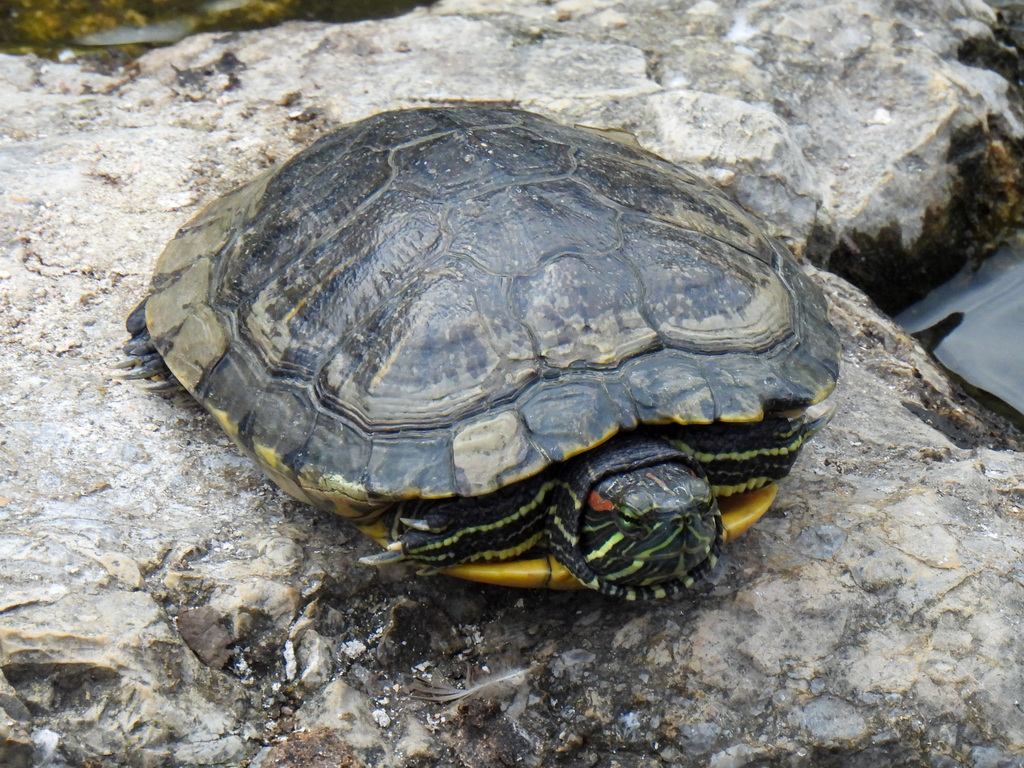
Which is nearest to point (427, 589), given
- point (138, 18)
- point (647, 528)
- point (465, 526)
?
point (465, 526)

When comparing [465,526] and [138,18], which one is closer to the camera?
[465,526]

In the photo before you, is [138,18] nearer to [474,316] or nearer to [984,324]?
[474,316]

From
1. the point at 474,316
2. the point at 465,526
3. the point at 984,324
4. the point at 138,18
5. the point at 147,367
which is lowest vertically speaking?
the point at 984,324

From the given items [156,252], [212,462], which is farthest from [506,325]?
[156,252]

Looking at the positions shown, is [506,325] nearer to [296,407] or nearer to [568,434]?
[568,434]

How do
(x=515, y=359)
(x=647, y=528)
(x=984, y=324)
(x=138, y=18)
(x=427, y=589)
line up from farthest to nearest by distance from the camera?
(x=138, y=18) → (x=984, y=324) → (x=427, y=589) → (x=515, y=359) → (x=647, y=528)

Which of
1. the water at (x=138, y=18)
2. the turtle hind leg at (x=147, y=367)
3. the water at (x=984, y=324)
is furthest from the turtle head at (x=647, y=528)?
the water at (x=138, y=18)

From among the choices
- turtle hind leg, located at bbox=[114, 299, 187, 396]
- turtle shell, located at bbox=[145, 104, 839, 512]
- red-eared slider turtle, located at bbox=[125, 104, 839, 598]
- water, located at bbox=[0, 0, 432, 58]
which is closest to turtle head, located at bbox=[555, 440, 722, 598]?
red-eared slider turtle, located at bbox=[125, 104, 839, 598]
